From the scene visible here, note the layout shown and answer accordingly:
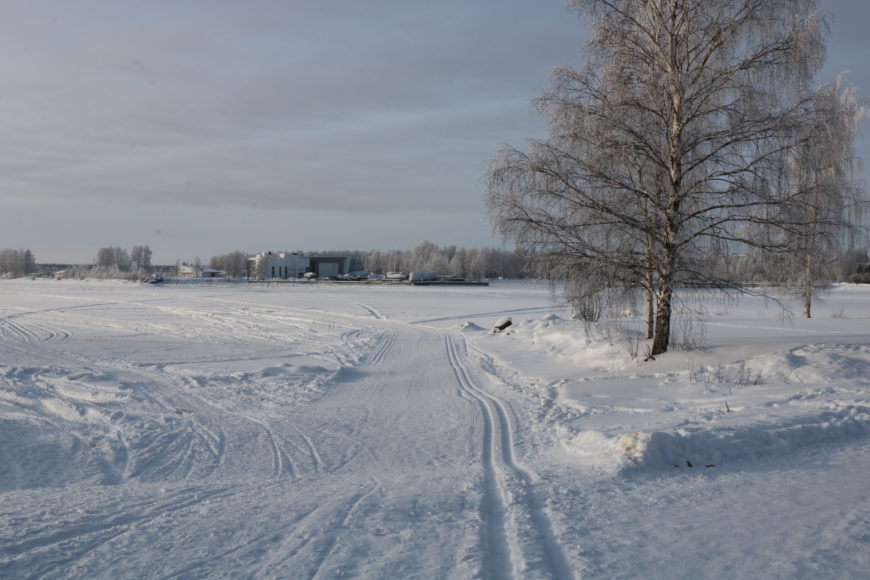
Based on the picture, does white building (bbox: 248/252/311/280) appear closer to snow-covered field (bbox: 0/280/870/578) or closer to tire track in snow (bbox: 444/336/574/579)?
snow-covered field (bbox: 0/280/870/578)

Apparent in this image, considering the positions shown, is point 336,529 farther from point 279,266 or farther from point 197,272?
point 197,272

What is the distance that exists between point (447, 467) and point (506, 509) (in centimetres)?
177

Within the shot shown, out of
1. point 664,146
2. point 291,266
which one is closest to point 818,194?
point 664,146

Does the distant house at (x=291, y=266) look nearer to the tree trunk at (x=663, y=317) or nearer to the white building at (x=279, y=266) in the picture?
the white building at (x=279, y=266)

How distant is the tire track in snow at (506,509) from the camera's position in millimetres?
4512

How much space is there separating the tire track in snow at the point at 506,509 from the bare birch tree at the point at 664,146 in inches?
225

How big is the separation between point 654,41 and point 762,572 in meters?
12.1

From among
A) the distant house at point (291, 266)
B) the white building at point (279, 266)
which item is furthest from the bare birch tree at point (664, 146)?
the white building at point (279, 266)

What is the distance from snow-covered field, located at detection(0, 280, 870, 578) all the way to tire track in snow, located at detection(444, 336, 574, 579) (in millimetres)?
25

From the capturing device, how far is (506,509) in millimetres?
5738

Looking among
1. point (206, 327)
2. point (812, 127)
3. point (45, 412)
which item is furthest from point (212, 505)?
point (206, 327)

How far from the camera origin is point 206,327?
2833 centimetres

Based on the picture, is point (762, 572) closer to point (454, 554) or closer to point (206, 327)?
point (454, 554)

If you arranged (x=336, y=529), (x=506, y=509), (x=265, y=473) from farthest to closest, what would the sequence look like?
(x=265, y=473), (x=506, y=509), (x=336, y=529)
